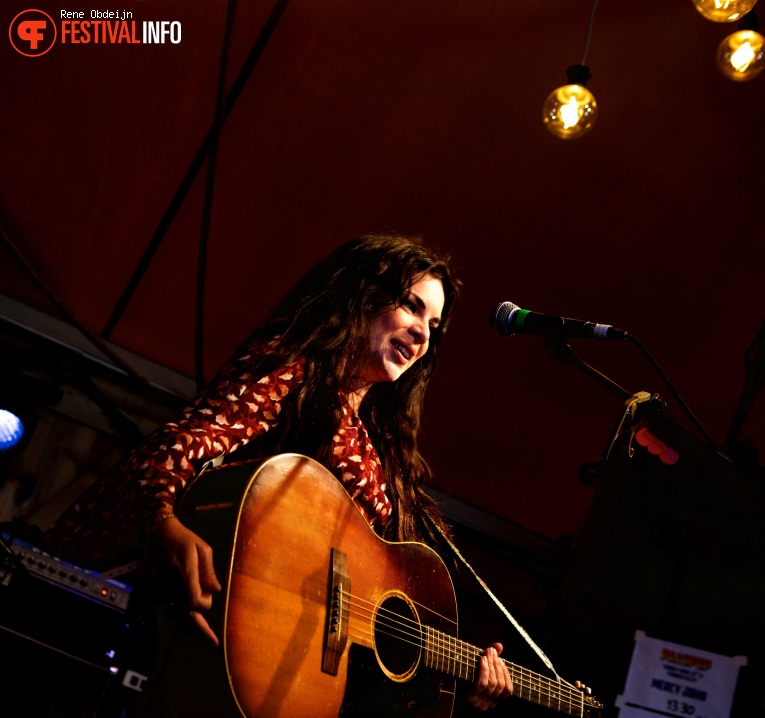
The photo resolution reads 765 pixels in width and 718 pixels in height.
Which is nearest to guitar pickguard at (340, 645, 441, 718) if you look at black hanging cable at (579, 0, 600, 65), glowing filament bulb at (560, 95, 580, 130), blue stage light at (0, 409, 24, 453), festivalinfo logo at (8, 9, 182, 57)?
blue stage light at (0, 409, 24, 453)

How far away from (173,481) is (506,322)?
1.29 m

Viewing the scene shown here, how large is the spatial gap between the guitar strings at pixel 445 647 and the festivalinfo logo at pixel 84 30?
3.00m

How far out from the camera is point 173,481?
1.59 meters

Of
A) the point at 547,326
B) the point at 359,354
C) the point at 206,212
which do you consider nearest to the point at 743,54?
the point at 547,326

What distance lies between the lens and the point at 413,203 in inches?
160

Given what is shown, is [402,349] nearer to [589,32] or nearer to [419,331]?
[419,331]

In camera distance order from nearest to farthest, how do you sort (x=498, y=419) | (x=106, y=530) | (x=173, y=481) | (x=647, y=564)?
→ (x=173, y=481) → (x=106, y=530) → (x=647, y=564) → (x=498, y=419)

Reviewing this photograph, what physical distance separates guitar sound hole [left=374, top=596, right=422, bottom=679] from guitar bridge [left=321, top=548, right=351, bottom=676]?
0.15m

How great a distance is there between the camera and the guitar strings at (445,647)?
5.90ft

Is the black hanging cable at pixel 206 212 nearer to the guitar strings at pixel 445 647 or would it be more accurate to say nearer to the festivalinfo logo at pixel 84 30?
the festivalinfo logo at pixel 84 30

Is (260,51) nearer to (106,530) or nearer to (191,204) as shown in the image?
(191,204)

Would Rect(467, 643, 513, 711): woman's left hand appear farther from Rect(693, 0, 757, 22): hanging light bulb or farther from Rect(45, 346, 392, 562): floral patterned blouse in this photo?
Rect(693, 0, 757, 22): hanging light bulb

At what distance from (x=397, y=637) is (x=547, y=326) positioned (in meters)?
1.06

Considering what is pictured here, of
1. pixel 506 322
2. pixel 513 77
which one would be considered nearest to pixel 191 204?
pixel 513 77
